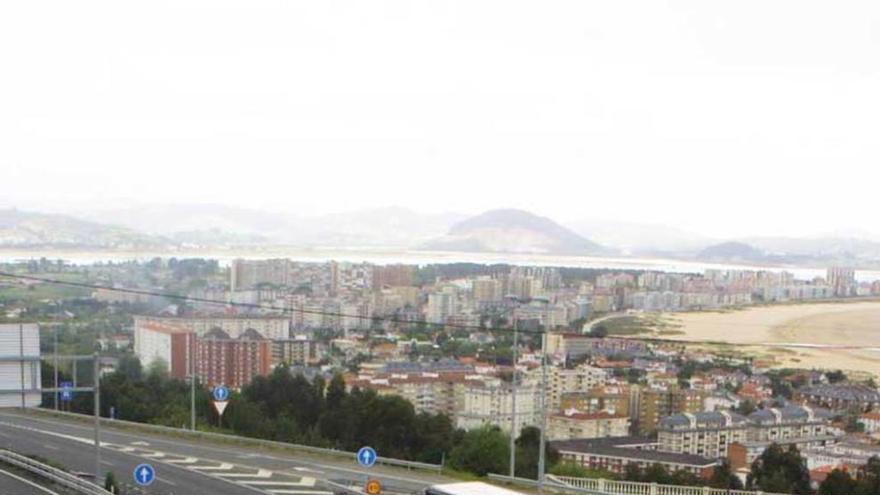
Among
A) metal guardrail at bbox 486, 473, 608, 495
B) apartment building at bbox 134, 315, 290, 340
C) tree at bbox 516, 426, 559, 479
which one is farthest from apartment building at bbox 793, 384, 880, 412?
apartment building at bbox 134, 315, 290, 340

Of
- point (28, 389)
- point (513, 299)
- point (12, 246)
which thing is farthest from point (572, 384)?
point (12, 246)

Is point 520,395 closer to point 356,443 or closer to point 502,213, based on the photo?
point 356,443

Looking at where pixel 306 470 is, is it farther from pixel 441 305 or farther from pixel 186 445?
pixel 441 305

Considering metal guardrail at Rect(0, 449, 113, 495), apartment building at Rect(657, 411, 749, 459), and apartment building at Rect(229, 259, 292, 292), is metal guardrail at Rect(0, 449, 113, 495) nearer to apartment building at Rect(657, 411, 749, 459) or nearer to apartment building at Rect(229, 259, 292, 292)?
apartment building at Rect(657, 411, 749, 459)

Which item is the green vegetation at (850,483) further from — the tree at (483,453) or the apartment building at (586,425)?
Result: the apartment building at (586,425)

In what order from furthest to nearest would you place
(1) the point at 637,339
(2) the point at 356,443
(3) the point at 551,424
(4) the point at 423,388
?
(1) the point at 637,339 < (4) the point at 423,388 < (3) the point at 551,424 < (2) the point at 356,443
